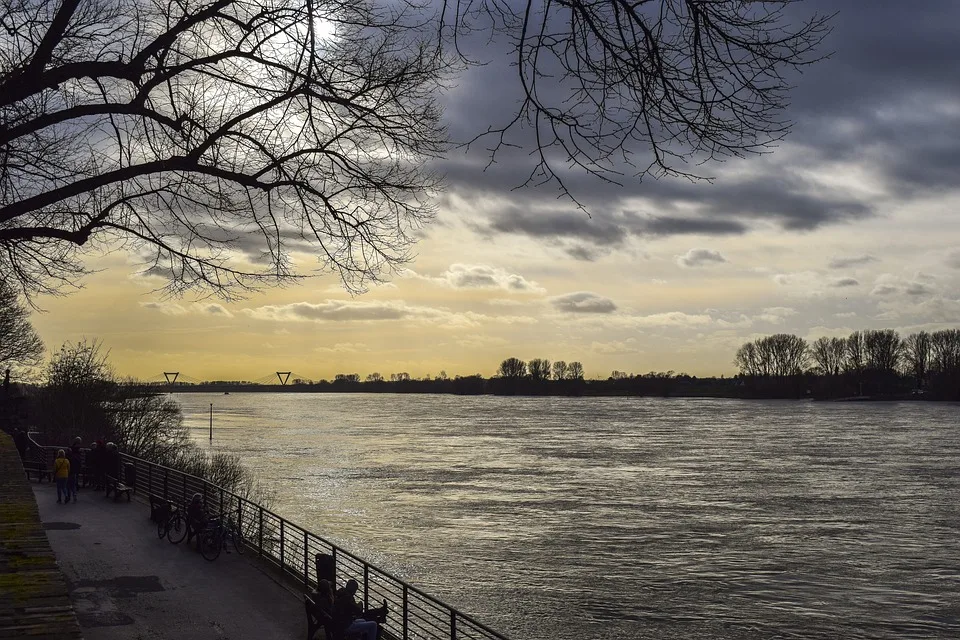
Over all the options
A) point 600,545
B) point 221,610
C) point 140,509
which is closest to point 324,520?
point 600,545

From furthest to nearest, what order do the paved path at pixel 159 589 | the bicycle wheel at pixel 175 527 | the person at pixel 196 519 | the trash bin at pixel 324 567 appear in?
the bicycle wheel at pixel 175 527 < the person at pixel 196 519 < the trash bin at pixel 324 567 < the paved path at pixel 159 589

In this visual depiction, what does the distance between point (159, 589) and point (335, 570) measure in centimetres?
310

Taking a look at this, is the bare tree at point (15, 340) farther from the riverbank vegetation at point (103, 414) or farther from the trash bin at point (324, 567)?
the trash bin at point (324, 567)

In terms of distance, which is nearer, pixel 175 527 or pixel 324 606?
pixel 324 606

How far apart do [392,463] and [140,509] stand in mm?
40336

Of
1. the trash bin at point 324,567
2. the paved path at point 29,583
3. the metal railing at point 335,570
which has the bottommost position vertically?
the metal railing at point 335,570

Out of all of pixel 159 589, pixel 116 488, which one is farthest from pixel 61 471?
pixel 159 589

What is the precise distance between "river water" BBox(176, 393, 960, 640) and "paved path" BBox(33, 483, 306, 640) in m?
8.92

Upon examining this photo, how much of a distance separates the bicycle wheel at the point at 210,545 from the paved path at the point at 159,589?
190 mm

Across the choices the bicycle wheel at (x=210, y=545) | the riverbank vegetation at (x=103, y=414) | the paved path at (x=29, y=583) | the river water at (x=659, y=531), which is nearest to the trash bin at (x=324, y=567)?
the paved path at (x=29, y=583)

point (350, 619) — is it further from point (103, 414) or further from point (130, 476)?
point (103, 414)

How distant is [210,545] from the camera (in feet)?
58.7

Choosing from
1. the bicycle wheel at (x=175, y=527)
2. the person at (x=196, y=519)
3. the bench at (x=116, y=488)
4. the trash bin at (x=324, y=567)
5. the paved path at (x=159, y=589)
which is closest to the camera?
the paved path at (x=159, y=589)

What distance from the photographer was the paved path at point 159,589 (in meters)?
13.0
